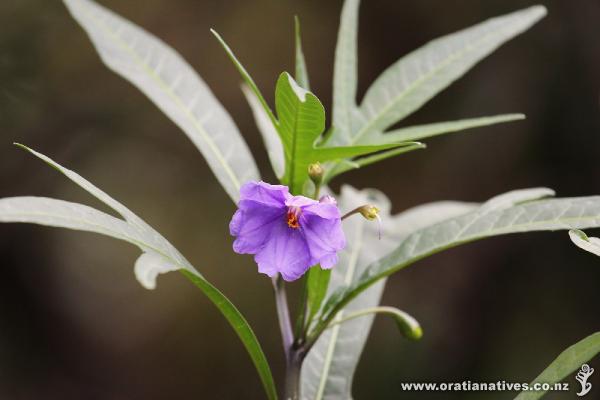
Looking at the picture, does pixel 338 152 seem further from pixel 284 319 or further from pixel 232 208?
pixel 232 208

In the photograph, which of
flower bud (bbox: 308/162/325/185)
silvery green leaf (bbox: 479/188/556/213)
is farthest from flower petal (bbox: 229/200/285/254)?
silvery green leaf (bbox: 479/188/556/213)

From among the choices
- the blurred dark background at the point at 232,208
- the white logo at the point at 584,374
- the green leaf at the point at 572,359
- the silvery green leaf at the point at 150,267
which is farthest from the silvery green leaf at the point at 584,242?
the blurred dark background at the point at 232,208

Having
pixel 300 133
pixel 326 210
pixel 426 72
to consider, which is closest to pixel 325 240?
pixel 326 210

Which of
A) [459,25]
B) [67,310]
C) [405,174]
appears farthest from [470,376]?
[67,310]

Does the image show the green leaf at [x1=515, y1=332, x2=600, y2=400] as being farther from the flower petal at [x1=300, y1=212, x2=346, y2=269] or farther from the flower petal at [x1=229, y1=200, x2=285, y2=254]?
the flower petal at [x1=229, y1=200, x2=285, y2=254]

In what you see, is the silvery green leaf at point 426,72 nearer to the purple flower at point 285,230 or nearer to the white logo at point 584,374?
the purple flower at point 285,230
